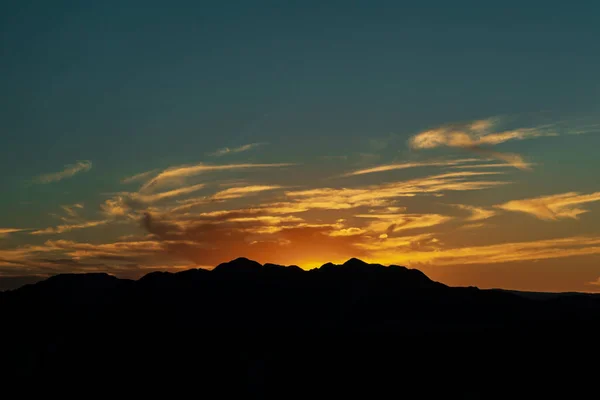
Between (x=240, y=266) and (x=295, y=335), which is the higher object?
(x=240, y=266)

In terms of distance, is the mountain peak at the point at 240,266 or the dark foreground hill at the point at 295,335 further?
the mountain peak at the point at 240,266

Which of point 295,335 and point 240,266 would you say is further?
point 240,266

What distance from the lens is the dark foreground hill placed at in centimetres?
11144

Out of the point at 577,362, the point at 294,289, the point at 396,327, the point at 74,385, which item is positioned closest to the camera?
the point at 577,362

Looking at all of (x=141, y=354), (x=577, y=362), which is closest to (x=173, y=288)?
→ (x=141, y=354)

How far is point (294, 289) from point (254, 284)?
8.18 meters

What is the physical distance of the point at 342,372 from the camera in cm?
11369

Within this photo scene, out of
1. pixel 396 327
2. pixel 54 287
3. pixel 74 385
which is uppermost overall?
pixel 54 287

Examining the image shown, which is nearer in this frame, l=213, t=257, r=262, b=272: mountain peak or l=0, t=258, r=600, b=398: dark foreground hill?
l=0, t=258, r=600, b=398: dark foreground hill

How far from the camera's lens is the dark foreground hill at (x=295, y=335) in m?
111

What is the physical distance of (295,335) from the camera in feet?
409

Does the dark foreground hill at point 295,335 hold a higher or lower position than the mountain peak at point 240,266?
lower

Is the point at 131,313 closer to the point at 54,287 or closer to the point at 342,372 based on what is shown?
the point at 54,287

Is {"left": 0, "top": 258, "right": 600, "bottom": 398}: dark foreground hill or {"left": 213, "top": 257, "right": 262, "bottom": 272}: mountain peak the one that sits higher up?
{"left": 213, "top": 257, "right": 262, "bottom": 272}: mountain peak
